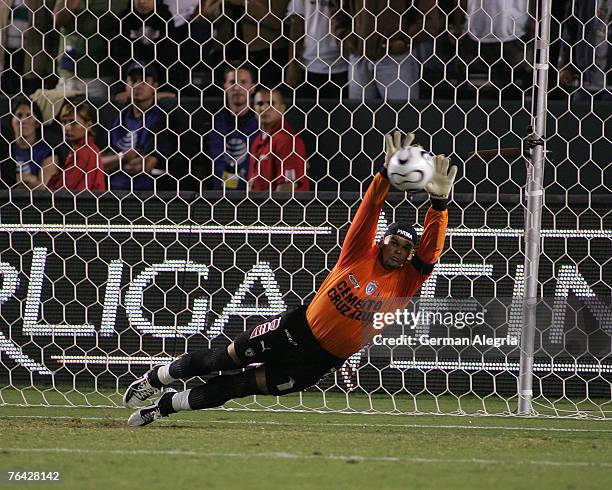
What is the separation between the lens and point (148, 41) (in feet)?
32.9

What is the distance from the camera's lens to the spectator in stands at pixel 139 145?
9.41 meters

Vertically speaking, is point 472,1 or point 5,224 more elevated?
point 472,1

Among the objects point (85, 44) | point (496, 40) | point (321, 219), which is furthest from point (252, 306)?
point (496, 40)

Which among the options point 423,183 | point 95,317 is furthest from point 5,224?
point 423,183

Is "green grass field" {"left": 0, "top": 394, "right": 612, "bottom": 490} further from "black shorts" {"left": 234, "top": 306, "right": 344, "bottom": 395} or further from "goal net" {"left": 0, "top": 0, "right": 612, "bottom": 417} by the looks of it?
"goal net" {"left": 0, "top": 0, "right": 612, "bottom": 417}

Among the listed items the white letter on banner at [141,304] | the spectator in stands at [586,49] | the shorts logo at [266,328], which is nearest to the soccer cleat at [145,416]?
the shorts logo at [266,328]

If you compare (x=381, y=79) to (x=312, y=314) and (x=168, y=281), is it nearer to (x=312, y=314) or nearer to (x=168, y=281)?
(x=168, y=281)

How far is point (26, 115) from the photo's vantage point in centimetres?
955

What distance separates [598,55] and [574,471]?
16.1 feet

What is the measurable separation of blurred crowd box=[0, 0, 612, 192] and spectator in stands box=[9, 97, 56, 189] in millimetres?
12

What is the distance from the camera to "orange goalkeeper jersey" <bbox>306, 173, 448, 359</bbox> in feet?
23.5

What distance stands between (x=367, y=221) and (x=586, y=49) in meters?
3.57

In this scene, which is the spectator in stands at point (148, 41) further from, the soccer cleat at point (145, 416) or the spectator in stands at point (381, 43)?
the soccer cleat at point (145, 416)

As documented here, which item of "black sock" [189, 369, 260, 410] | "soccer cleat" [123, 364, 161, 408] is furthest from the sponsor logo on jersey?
"soccer cleat" [123, 364, 161, 408]
